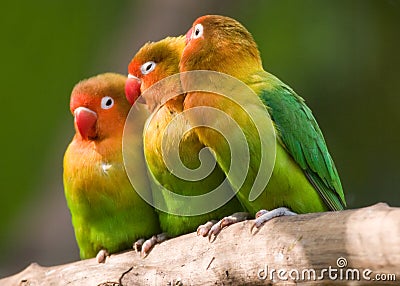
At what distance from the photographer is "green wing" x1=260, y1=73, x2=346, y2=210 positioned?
2.86 m

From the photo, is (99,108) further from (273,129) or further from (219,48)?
(273,129)

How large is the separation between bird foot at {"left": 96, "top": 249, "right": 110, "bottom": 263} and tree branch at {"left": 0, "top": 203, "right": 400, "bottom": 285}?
0.09ft

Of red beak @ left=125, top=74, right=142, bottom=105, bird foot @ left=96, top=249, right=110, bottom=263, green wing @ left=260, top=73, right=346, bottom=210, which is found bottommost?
bird foot @ left=96, top=249, right=110, bottom=263

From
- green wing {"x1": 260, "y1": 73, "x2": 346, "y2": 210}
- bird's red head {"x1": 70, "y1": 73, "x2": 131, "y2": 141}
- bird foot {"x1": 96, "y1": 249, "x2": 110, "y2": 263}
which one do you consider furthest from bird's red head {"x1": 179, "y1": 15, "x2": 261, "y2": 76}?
bird foot {"x1": 96, "y1": 249, "x2": 110, "y2": 263}

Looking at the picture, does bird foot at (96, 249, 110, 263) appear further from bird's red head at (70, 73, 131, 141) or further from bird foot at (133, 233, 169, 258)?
bird's red head at (70, 73, 131, 141)

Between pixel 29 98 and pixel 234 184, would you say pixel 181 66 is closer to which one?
pixel 234 184

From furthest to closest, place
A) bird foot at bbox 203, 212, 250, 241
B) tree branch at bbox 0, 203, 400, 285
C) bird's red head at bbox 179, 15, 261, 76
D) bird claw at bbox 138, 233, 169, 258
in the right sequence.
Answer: bird claw at bbox 138, 233, 169, 258
bird's red head at bbox 179, 15, 261, 76
bird foot at bbox 203, 212, 250, 241
tree branch at bbox 0, 203, 400, 285

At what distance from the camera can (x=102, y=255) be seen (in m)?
3.29

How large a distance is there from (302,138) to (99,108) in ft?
3.45

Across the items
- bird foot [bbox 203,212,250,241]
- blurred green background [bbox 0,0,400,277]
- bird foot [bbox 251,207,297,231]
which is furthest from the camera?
blurred green background [bbox 0,0,400,277]

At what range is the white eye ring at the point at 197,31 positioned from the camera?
3.01 metres

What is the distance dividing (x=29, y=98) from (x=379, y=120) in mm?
3240

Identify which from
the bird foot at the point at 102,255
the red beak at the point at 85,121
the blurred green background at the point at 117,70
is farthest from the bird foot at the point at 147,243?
the blurred green background at the point at 117,70

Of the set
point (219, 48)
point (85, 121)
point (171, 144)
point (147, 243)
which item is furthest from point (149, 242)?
point (219, 48)
